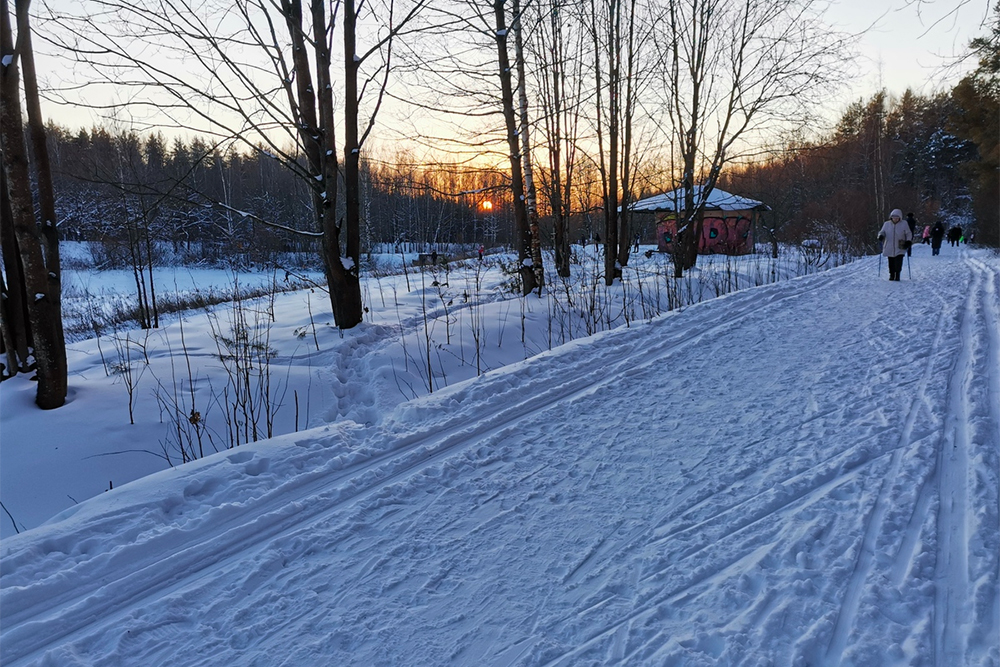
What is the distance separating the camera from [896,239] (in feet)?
39.7

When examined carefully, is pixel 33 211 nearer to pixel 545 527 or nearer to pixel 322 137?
pixel 322 137

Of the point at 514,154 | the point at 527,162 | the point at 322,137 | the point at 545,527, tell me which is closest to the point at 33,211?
the point at 322,137

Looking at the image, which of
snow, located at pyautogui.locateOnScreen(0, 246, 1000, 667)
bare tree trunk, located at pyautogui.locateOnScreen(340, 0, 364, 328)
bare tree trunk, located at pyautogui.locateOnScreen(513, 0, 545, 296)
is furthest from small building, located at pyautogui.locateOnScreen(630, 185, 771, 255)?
snow, located at pyautogui.locateOnScreen(0, 246, 1000, 667)

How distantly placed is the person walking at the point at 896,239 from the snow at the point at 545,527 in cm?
850

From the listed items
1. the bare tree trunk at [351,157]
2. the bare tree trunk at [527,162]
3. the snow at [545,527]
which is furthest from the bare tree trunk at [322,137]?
the bare tree trunk at [527,162]

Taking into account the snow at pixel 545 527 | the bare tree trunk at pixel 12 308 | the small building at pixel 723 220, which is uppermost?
the small building at pixel 723 220

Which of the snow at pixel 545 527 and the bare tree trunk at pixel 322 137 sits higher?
the bare tree trunk at pixel 322 137

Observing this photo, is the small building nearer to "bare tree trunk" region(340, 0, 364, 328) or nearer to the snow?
"bare tree trunk" region(340, 0, 364, 328)

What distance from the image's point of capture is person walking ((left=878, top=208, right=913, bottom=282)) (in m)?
12.1

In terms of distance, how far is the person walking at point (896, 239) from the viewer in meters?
12.1

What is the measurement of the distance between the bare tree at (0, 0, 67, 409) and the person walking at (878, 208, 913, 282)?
14974 millimetres

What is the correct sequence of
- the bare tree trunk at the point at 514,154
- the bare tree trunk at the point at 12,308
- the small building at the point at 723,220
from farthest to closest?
the small building at the point at 723,220, the bare tree trunk at the point at 514,154, the bare tree trunk at the point at 12,308

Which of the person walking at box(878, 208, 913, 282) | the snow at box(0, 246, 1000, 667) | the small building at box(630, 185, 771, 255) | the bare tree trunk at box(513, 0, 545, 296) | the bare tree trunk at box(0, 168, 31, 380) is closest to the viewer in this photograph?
the snow at box(0, 246, 1000, 667)

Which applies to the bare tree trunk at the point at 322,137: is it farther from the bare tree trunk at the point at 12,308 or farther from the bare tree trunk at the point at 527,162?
the bare tree trunk at the point at 527,162
